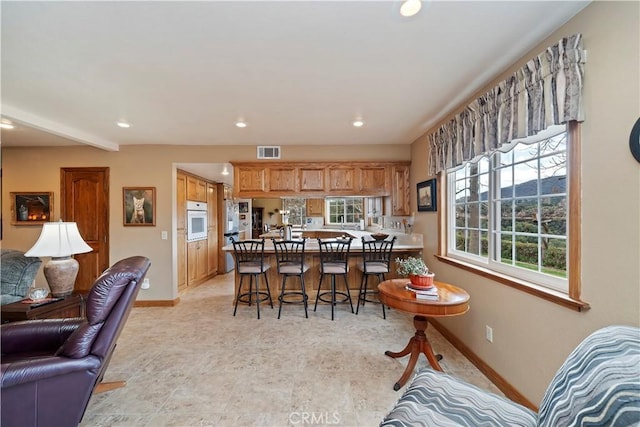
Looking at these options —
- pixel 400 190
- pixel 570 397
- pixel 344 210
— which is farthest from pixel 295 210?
pixel 570 397

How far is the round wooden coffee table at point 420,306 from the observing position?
203cm

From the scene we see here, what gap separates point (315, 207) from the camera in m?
7.35

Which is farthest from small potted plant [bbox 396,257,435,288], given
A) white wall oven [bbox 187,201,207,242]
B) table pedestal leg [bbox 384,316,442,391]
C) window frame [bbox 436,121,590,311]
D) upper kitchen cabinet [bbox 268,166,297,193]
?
white wall oven [bbox 187,201,207,242]

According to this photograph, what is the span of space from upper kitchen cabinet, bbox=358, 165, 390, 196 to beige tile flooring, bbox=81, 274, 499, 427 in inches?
71.2

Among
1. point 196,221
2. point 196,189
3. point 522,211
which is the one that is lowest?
point 196,221

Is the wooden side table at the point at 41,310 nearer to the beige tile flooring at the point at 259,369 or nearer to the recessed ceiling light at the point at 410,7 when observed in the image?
the beige tile flooring at the point at 259,369

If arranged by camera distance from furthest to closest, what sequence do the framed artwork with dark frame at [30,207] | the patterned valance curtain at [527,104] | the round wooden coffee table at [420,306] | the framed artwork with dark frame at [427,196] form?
the framed artwork with dark frame at [30,207]
the framed artwork with dark frame at [427,196]
the round wooden coffee table at [420,306]
the patterned valance curtain at [527,104]

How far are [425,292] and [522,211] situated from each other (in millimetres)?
969

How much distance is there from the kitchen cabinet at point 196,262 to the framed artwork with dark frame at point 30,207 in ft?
6.83

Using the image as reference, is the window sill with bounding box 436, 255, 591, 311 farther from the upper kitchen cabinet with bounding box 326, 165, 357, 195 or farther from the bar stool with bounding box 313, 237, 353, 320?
the upper kitchen cabinet with bounding box 326, 165, 357, 195

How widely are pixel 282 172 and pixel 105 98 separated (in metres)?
2.31

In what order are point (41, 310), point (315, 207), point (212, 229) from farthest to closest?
point (315, 207) → point (212, 229) → point (41, 310)

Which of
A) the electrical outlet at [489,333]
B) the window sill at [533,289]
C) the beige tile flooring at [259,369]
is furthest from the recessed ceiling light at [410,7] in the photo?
the beige tile flooring at [259,369]

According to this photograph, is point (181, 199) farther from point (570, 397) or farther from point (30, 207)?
point (570, 397)
